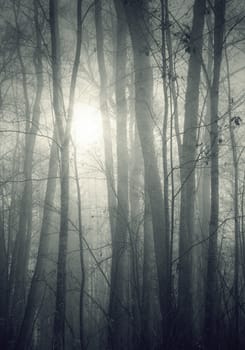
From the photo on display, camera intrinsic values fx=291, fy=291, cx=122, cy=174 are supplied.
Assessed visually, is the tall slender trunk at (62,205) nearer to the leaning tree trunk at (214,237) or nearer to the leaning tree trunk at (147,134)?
the leaning tree trunk at (147,134)

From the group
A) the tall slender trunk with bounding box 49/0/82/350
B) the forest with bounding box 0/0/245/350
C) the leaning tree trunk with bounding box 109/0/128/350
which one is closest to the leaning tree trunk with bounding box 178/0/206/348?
the forest with bounding box 0/0/245/350

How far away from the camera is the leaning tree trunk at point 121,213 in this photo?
4.66 meters

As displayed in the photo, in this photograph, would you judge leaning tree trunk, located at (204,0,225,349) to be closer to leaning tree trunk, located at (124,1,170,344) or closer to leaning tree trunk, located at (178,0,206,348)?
leaning tree trunk, located at (178,0,206,348)

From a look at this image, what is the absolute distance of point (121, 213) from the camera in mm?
5281

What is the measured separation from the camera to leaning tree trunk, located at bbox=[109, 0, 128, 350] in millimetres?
4660

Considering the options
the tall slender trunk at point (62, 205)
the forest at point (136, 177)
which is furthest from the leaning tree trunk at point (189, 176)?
the tall slender trunk at point (62, 205)

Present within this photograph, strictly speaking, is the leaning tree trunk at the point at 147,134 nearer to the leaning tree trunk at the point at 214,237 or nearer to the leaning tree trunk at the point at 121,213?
the leaning tree trunk at the point at 121,213

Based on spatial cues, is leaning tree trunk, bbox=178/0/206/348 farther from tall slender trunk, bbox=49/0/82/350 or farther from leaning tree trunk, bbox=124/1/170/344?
tall slender trunk, bbox=49/0/82/350

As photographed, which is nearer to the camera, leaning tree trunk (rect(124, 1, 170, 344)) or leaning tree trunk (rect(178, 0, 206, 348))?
leaning tree trunk (rect(124, 1, 170, 344))

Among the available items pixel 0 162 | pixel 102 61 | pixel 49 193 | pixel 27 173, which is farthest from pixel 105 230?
pixel 102 61

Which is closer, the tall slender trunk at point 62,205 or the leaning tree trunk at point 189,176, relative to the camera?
the tall slender trunk at point 62,205

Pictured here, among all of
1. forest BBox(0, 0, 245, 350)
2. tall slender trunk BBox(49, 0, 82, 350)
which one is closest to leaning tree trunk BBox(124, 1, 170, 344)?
forest BBox(0, 0, 245, 350)

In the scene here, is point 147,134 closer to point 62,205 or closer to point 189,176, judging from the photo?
point 189,176

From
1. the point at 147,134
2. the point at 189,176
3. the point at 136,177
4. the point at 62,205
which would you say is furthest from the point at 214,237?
the point at 136,177
